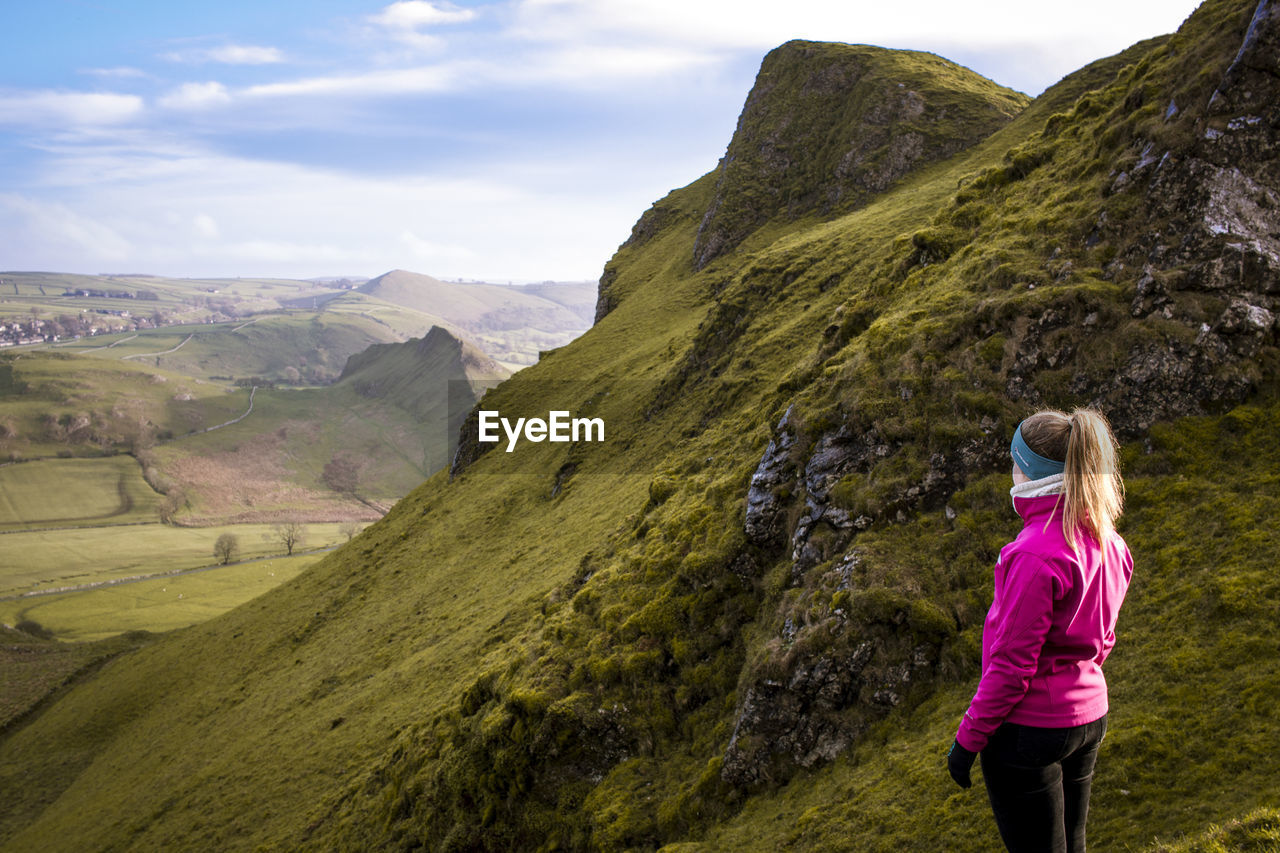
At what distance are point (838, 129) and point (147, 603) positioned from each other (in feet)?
501

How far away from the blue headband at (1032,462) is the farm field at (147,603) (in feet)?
480

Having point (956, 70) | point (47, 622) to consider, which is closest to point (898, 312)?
point (956, 70)

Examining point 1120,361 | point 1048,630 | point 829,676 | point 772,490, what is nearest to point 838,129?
point 772,490

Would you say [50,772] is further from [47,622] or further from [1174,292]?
[1174,292]

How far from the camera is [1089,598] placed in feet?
20.4

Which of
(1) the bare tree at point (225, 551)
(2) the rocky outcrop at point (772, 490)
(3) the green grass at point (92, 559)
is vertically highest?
(2) the rocky outcrop at point (772, 490)

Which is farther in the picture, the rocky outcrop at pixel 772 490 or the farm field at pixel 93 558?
the farm field at pixel 93 558

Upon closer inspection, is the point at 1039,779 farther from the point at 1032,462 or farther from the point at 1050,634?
the point at 1032,462

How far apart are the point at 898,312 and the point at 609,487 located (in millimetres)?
28875

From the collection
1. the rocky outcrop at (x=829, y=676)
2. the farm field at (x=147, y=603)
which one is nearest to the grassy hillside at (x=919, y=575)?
the rocky outcrop at (x=829, y=676)

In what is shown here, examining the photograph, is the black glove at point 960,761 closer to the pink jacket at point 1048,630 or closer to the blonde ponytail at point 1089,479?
the pink jacket at point 1048,630

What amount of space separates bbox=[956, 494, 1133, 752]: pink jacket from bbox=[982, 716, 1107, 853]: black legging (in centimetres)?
15
